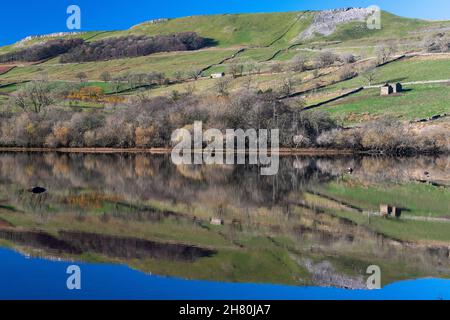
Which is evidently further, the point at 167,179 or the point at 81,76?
the point at 81,76

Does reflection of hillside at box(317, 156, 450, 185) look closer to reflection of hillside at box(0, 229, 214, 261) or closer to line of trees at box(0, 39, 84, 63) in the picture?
reflection of hillside at box(0, 229, 214, 261)

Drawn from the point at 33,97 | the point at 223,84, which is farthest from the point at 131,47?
the point at 33,97

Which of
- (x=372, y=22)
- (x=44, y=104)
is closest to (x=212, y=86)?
(x=44, y=104)

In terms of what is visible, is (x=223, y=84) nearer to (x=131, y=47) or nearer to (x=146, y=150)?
(x=146, y=150)

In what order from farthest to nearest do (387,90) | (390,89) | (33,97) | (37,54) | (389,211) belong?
(37,54) → (33,97) → (390,89) → (387,90) → (389,211)

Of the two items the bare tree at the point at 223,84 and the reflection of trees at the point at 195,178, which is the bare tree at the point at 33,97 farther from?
the reflection of trees at the point at 195,178

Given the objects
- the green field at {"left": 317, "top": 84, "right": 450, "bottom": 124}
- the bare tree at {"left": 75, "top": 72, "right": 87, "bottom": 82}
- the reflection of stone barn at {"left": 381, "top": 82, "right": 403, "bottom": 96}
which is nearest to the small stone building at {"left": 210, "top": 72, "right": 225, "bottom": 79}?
the bare tree at {"left": 75, "top": 72, "right": 87, "bottom": 82}

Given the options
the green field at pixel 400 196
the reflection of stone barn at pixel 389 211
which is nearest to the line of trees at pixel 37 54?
the green field at pixel 400 196
